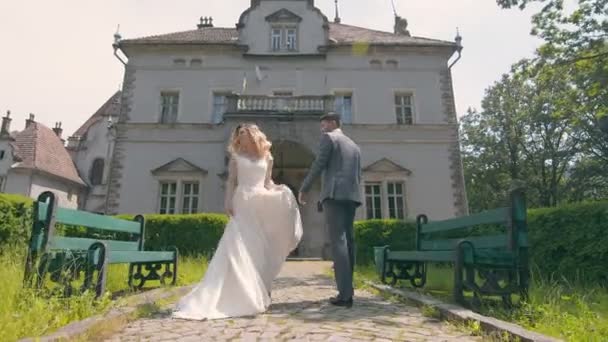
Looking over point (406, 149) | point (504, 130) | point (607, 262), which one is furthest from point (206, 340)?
point (504, 130)

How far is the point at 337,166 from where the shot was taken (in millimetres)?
4773

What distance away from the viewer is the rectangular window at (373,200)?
17641 millimetres

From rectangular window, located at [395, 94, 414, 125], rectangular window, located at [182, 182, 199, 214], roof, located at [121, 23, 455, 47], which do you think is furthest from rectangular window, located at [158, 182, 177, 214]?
rectangular window, located at [395, 94, 414, 125]

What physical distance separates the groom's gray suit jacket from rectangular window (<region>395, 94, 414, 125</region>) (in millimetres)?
14877

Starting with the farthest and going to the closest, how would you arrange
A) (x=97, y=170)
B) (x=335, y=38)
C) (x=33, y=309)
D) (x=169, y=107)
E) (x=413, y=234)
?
1. (x=97, y=170)
2. (x=335, y=38)
3. (x=169, y=107)
4. (x=413, y=234)
5. (x=33, y=309)

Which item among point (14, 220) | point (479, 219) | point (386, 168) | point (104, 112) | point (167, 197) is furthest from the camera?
point (104, 112)

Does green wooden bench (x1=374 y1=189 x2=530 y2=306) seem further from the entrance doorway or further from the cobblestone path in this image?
the entrance doorway

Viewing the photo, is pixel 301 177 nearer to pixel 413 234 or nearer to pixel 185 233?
pixel 413 234

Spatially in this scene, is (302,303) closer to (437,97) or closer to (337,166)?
(337,166)

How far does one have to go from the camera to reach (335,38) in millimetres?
20594

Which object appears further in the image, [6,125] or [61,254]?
[6,125]

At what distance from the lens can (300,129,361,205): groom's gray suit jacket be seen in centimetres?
464

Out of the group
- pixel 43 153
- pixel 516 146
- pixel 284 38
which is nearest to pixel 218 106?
pixel 284 38

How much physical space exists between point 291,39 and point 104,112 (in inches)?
809
